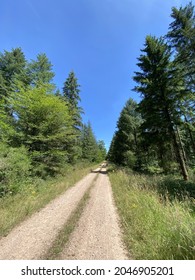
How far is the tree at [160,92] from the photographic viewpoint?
11.1 metres

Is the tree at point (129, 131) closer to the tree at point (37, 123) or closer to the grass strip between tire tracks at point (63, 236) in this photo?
the tree at point (37, 123)

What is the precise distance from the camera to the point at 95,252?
3418 mm

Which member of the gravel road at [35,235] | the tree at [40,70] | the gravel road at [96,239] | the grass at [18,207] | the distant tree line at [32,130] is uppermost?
the tree at [40,70]

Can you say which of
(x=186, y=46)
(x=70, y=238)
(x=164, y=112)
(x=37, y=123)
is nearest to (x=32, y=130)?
(x=37, y=123)

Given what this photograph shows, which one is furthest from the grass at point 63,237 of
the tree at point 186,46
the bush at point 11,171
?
the tree at point 186,46

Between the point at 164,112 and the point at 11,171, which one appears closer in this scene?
the point at 11,171

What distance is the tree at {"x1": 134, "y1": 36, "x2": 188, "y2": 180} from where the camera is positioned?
36.3 feet

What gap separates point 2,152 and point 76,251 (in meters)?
6.41

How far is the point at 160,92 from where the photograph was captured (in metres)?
11.6

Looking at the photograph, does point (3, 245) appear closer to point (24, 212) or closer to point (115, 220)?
point (24, 212)

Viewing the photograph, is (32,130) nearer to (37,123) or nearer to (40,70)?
(37,123)

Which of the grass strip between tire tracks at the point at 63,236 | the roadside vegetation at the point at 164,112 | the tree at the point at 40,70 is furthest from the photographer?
the tree at the point at 40,70
